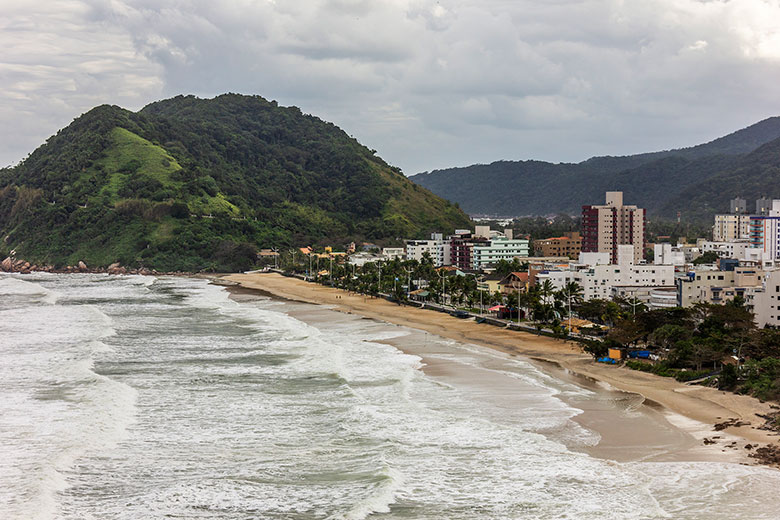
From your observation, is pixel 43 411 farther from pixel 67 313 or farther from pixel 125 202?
pixel 125 202

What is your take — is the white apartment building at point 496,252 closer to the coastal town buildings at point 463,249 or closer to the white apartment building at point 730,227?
the coastal town buildings at point 463,249

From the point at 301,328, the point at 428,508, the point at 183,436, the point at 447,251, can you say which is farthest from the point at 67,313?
the point at 447,251

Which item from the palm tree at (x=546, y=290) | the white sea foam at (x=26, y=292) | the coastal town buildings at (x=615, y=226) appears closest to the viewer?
the palm tree at (x=546, y=290)

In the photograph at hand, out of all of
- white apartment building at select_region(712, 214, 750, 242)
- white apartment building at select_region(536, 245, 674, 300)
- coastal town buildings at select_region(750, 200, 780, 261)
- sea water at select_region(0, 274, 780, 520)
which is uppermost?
white apartment building at select_region(712, 214, 750, 242)

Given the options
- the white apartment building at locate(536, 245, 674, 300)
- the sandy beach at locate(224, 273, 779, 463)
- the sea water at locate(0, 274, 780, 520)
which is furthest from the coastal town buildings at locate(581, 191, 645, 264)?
the sea water at locate(0, 274, 780, 520)

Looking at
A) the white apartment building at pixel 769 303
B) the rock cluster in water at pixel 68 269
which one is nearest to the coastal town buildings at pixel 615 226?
the white apartment building at pixel 769 303

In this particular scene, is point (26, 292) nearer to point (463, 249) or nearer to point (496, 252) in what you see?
point (463, 249)

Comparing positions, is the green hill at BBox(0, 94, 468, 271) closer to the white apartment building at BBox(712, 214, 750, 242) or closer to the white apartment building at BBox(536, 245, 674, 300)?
the white apartment building at BBox(712, 214, 750, 242)

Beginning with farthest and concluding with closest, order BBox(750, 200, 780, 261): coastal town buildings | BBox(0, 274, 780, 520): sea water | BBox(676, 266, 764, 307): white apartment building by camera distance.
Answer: BBox(750, 200, 780, 261): coastal town buildings < BBox(676, 266, 764, 307): white apartment building < BBox(0, 274, 780, 520): sea water
